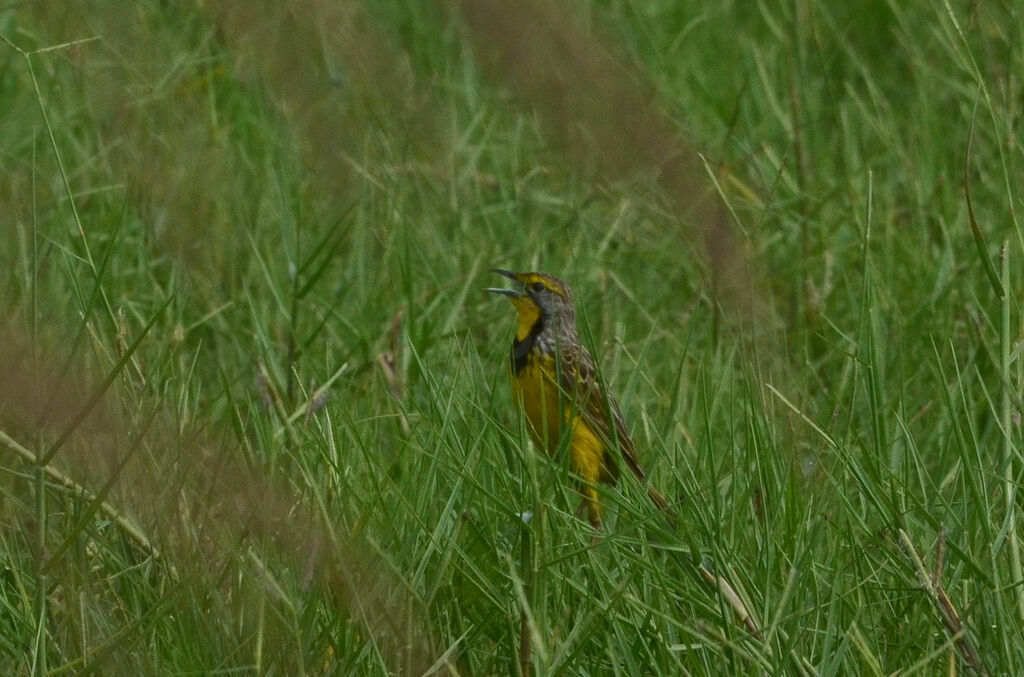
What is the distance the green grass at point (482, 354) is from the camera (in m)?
1.47

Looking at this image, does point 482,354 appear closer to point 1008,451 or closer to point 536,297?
point 536,297

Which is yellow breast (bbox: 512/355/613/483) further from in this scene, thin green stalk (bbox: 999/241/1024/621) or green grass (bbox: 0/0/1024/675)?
thin green stalk (bbox: 999/241/1024/621)

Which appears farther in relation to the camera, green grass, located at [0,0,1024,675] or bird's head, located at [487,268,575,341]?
bird's head, located at [487,268,575,341]

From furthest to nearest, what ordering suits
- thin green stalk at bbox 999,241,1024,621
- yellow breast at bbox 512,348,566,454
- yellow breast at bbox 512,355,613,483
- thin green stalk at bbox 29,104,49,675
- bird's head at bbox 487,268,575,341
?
bird's head at bbox 487,268,575,341 < yellow breast at bbox 512,348,566,454 < yellow breast at bbox 512,355,613,483 < thin green stalk at bbox 999,241,1024,621 < thin green stalk at bbox 29,104,49,675

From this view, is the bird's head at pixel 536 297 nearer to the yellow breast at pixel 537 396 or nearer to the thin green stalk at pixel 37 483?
the yellow breast at pixel 537 396

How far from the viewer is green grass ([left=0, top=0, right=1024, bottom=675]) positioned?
147 cm

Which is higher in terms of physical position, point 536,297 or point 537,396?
point 536,297

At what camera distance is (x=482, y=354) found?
4.47 metres

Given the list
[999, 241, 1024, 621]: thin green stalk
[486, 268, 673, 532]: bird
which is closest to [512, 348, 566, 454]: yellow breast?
[486, 268, 673, 532]: bird

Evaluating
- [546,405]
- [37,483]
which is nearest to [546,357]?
[546,405]

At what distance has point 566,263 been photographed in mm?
5035

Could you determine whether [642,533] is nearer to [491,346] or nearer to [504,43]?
[504,43]

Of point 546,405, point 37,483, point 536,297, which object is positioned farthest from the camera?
point 536,297

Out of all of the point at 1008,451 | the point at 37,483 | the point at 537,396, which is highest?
the point at 37,483
